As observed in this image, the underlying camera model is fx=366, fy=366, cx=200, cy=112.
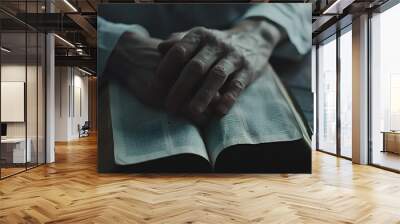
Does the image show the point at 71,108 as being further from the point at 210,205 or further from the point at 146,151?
the point at 210,205

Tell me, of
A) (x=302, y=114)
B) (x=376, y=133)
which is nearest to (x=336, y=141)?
(x=376, y=133)

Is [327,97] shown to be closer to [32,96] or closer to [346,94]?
[346,94]

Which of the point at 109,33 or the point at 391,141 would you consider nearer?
the point at 109,33

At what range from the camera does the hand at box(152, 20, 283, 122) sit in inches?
253

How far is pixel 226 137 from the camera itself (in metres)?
6.55

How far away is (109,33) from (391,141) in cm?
618

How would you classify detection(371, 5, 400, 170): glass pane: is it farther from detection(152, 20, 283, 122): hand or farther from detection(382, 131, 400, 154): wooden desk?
detection(152, 20, 283, 122): hand

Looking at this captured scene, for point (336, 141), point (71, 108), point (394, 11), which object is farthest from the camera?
point (71, 108)

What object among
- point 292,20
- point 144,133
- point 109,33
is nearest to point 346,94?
point 292,20

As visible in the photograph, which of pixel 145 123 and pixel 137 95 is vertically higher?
pixel 137 95

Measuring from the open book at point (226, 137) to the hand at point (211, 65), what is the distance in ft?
0.78

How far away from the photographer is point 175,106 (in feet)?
21.5

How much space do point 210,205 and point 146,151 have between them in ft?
8.05

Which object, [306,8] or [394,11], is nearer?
[306,8]
